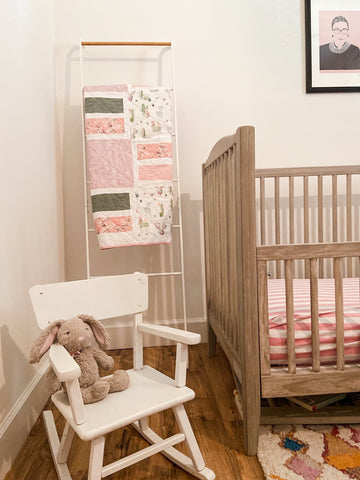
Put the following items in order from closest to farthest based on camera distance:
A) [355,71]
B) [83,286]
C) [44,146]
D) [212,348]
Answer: [83,286] < [44,146] < [212,348] < [355,71]

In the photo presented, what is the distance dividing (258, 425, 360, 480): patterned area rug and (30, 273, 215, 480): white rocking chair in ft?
0.67

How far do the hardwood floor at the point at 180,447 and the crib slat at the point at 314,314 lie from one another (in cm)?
34

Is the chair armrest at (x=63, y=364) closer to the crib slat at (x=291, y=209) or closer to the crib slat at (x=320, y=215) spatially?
the crib slat at (x=291, y=209)

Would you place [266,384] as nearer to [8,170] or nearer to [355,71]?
[8,170]

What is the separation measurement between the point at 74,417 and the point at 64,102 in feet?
5.44

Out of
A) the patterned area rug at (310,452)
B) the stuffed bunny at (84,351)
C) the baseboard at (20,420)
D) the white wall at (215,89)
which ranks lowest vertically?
the patterned area rug at (310,452)

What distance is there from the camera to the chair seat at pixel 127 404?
0.91 m

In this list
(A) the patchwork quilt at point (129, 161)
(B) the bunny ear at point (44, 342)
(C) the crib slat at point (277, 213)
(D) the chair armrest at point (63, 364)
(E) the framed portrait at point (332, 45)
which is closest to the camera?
(D) the chair armrest at point (63, 364)

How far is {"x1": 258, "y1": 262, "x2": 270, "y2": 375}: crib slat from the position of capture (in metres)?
1.12

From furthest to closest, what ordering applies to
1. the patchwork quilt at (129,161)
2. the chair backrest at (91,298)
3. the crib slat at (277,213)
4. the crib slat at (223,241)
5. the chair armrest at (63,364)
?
the crib slat at (277,213)
the patchwork quilt at (129,161)
the crib slat at (223,241)
the chair backrest at (91,298)
the chair armrest at (63,364)

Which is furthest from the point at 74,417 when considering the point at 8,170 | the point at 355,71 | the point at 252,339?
the point at 355,71

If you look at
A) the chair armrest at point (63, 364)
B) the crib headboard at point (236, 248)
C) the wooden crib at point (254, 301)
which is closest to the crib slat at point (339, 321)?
the wooden crib at point (254, 301)

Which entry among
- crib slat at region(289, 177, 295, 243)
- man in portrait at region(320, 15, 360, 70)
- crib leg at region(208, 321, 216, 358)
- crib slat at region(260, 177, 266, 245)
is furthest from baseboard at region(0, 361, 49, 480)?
man in portrait at region(320, 15, 360, 70)

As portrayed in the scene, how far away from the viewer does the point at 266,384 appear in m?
1.15
